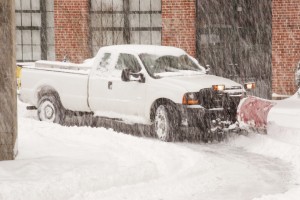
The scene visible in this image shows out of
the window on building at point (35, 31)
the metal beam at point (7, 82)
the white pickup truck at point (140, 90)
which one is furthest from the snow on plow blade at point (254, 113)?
the window on building at point (35, 31)

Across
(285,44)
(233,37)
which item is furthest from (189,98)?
(233,37)

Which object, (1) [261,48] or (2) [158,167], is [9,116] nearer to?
(2) [158,167]

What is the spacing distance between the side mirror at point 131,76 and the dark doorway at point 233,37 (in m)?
8.96

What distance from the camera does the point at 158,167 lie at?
10.0 meters

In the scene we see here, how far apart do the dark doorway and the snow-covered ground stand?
928 centimetres

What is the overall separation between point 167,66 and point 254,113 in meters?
2.15

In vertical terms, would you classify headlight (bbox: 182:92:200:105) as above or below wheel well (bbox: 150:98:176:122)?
above

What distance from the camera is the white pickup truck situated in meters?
12.7

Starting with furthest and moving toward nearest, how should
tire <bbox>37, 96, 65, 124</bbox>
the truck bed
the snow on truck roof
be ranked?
tire <bbox>37, 96, 65, 124</bbox> → the truck bed → the snow on truck roof

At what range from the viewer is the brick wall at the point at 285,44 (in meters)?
21.0

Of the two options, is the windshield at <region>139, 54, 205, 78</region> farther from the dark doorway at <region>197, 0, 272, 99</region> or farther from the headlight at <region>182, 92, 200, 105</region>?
the dark doorway at <region>197, 0, 272, 99</region>

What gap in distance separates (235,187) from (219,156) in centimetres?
252

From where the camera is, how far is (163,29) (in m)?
22.1

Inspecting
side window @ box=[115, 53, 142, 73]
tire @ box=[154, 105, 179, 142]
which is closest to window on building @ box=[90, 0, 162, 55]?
side window @ box=[115, 53, 142, 73]
